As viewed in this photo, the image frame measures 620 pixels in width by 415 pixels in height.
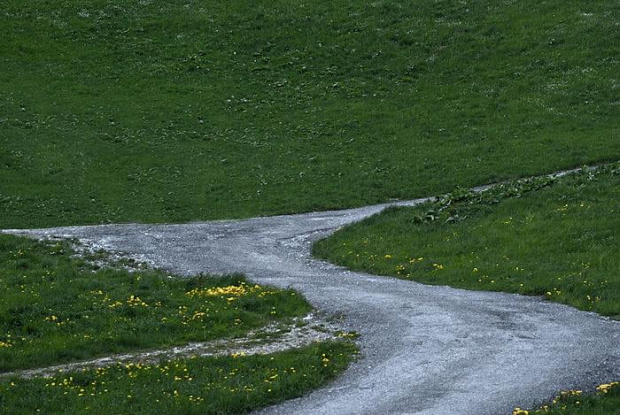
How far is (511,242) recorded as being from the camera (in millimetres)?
29891

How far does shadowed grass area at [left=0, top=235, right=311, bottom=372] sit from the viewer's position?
67.4 feet

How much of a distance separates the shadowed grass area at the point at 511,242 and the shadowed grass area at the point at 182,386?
8128 mm

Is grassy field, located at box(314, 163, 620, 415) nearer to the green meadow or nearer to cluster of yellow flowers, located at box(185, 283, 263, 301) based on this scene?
the green meadow

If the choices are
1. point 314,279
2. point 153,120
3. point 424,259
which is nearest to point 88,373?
point 314,279

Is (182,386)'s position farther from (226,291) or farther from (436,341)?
(226,291)

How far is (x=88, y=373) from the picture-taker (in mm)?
18047

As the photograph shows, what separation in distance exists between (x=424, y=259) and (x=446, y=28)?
129 ft

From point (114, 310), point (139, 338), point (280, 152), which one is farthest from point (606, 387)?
point (280, 152)

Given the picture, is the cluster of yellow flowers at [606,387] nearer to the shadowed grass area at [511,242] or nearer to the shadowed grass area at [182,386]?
the shadowed grass area at [182,386]

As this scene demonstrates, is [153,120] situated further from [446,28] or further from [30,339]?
[30,339]

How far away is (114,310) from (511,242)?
43.8 feet

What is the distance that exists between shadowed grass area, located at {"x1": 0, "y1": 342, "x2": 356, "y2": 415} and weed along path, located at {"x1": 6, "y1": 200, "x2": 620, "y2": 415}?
512 millimetres

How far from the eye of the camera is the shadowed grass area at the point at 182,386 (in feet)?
52.5

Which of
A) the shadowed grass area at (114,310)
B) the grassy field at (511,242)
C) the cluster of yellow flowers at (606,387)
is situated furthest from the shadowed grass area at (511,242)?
the cluster of yellow flowers at (606,387)
